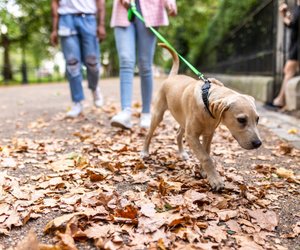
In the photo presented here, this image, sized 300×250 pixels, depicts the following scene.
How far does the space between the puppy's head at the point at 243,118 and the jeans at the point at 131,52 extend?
2225 millimetres

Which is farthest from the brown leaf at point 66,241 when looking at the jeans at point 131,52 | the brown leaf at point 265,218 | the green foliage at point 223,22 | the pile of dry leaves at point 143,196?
the green foliage at point 223,22

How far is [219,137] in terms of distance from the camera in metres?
4.56

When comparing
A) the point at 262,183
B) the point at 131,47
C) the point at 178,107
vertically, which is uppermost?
the point at 131,47

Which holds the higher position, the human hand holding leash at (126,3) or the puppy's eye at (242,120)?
the human hand holding leash at (126,3)

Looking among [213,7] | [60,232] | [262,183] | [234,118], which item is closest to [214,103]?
[234,118]

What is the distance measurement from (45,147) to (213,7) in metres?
22.7

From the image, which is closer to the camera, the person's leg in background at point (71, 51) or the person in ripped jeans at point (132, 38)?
the person in ripped jeans at point (132, 38)

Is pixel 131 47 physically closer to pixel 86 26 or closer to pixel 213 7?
pixel 86 26

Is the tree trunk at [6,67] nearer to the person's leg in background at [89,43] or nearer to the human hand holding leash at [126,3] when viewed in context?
the person's leg in background at [89,43]

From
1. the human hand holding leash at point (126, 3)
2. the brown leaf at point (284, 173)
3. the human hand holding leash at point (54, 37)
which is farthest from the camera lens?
the human hand holding leash at point (54, 37)

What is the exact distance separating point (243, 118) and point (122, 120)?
7.27 feet

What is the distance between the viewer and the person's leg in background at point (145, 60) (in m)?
4.43

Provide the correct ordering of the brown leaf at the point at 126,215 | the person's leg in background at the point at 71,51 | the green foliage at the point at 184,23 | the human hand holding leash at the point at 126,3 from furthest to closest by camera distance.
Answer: the green foliage at the point at 184,23, the person's leg in background at the point at 71,51, the human hand holding leash at the point at 126,3, the brown leaf at the point at 126,215

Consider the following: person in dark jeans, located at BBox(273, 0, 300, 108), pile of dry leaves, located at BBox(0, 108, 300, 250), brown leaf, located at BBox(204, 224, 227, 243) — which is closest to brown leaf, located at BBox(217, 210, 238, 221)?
pile of dry leaves, located at BBox(0, 108, 300, 250)
